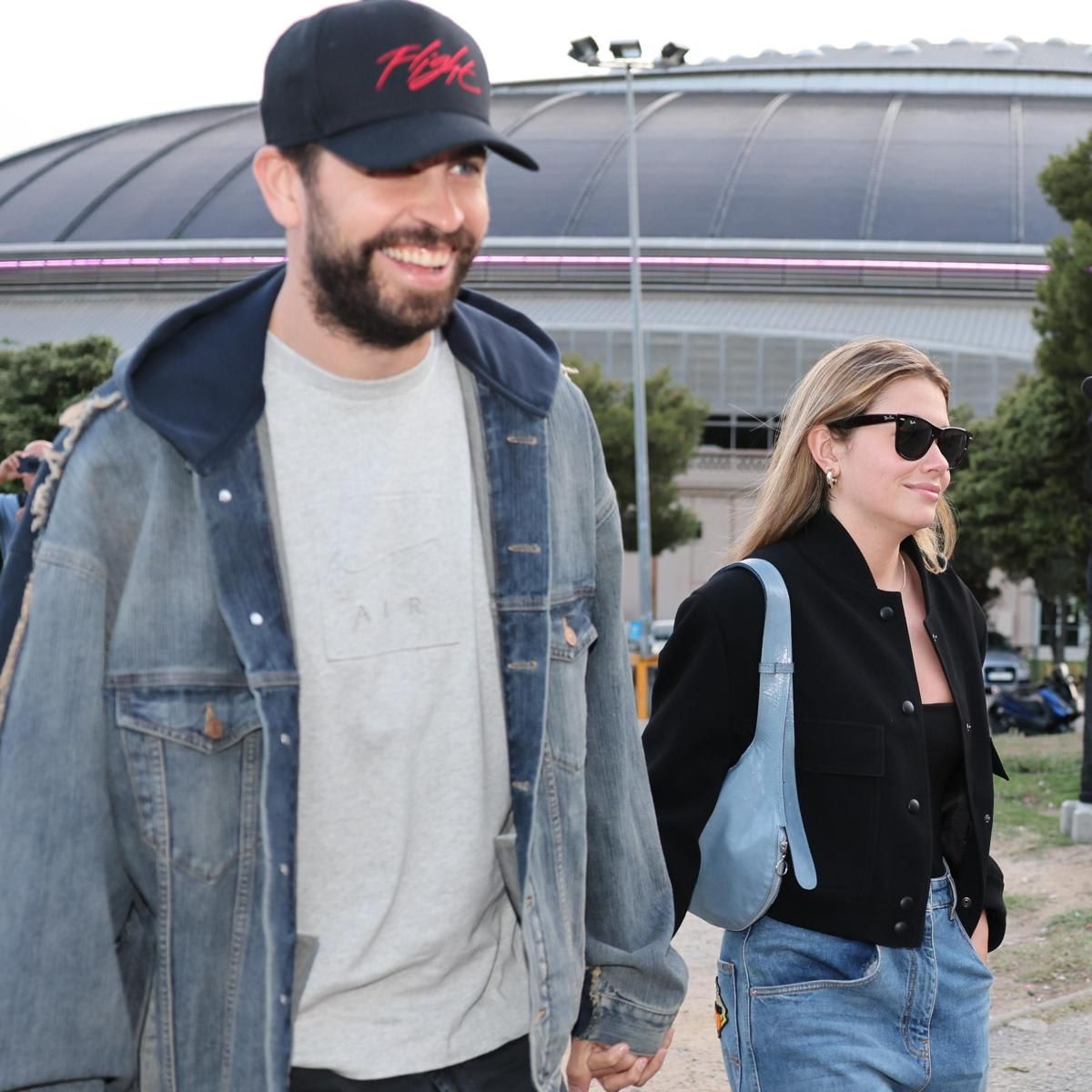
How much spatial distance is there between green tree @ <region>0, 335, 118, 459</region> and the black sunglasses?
30.8m

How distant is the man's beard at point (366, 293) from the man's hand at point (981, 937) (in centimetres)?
199

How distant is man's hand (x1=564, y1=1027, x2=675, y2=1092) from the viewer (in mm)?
2922

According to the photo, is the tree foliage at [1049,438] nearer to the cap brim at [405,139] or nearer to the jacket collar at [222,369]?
the jacket collar at [222,369]

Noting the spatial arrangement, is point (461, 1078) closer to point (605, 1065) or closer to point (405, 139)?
point (605, 1065)

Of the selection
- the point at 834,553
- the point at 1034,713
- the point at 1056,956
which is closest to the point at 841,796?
the point at 834,553

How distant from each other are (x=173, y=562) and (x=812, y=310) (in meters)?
51.8

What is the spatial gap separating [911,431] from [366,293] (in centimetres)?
180

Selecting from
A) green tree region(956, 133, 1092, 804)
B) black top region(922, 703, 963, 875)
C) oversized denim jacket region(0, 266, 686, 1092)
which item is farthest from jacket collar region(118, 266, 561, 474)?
green tree region(956, 133, 1092, 804)

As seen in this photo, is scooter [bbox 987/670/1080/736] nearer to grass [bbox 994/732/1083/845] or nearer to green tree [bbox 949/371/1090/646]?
green tree [bbox 949/371/1090/646]

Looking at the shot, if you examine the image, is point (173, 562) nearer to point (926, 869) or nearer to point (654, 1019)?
point (654, 1019)

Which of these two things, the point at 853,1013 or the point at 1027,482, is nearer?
the point at 853,1013

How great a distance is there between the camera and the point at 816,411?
4.02 metres

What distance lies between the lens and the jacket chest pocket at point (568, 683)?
275cm

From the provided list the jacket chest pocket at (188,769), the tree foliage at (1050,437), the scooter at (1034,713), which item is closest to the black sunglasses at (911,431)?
the jacket chest pocket at (188,769)
